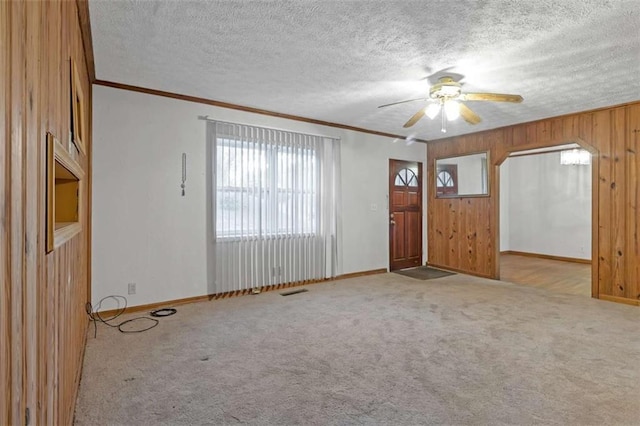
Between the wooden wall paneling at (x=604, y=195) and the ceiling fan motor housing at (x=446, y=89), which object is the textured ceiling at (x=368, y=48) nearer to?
the ceiling fan motor housing at (x=446, y=89)

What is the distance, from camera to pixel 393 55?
2.90 metres

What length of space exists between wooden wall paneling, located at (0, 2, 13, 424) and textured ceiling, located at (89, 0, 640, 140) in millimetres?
1817

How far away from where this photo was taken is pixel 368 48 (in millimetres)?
2777

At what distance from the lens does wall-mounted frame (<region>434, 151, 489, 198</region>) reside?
5.69m

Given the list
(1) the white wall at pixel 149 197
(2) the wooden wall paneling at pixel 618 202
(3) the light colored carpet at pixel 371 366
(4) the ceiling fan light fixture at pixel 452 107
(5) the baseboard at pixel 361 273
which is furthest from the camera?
(5) the baseboard at pixel 361 273

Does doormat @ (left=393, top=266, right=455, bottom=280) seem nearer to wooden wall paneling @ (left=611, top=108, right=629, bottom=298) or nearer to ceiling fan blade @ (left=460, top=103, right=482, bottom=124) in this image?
wooden wall paneling @ (left=611, top=108, right=629, bottom=298)

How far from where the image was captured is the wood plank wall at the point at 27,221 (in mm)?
684

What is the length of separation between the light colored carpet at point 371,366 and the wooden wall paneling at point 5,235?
1.42 m

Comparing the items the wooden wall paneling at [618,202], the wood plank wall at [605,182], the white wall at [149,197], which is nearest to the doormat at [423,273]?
the wood plank wall at [605,182]

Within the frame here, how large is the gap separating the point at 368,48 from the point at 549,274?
5250mm

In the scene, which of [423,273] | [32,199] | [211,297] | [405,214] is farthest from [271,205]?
[32,199]

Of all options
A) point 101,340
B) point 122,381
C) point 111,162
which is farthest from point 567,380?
point 111,162

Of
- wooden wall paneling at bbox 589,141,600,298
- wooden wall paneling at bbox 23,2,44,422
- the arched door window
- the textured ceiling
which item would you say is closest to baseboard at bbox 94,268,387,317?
the arched door window

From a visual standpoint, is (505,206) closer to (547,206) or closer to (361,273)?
(547,206)
